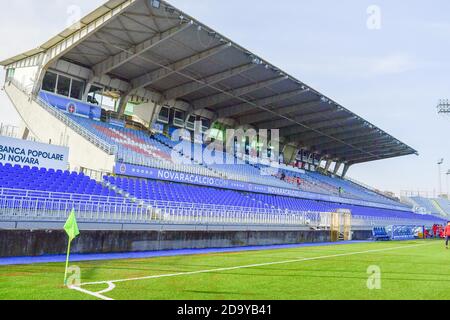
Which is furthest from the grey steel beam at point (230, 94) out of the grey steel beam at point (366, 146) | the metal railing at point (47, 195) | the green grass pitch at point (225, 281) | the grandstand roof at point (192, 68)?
the grey steel beam at point (366, 146)

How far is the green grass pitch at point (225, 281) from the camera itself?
6406 millimetres

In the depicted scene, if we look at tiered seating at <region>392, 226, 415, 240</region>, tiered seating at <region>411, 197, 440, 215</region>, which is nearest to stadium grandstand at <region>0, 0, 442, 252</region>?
tiered seating at <region>392, 226, 415, 240</region>

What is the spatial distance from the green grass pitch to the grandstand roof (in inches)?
591

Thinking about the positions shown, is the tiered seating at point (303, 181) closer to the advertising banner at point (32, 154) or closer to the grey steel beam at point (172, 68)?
the grey steel beam at point (172, 68)

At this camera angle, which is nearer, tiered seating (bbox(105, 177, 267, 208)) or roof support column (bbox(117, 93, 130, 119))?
tiered seating (bbox(105, 177, 267, 208))

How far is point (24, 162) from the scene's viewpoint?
58.0 ft

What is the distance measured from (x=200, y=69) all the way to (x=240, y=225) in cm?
1397

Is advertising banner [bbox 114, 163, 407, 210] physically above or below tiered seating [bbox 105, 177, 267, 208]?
above

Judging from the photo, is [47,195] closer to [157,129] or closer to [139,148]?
[139,148]

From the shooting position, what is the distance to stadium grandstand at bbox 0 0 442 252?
16.0 m

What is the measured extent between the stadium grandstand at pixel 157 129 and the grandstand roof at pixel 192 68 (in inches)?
4.4

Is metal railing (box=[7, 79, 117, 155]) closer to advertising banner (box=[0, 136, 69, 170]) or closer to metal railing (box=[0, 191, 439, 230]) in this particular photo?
advertising banner (box=[0, 136, 69, 170])

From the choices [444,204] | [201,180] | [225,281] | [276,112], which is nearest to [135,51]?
[201,180]
